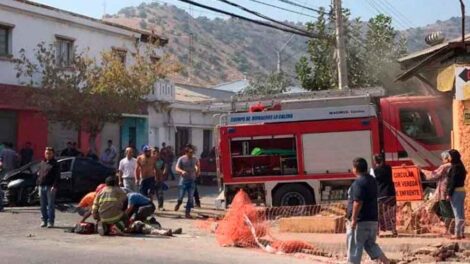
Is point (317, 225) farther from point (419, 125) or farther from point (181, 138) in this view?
point (181, 138)

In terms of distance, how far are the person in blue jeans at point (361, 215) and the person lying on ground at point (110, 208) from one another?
5.47m

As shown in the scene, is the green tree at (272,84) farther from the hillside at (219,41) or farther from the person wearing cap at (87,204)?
the hillside at (219,41)

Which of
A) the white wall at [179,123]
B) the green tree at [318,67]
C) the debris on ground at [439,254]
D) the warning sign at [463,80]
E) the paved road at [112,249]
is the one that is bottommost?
the debris on ground at [439,254]

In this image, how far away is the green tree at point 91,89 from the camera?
79.0ft

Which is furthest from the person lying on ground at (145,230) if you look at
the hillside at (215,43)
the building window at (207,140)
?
the hillside at (215,43)

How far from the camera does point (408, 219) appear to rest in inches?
530

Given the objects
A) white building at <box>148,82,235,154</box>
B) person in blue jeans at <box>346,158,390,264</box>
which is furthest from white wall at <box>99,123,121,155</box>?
person in blue jeans at <box>346,158,390,264</box>

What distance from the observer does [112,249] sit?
11.5 m

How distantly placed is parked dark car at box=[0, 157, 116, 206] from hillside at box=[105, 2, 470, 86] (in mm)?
78212

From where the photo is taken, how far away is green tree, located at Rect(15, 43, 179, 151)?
24094mm

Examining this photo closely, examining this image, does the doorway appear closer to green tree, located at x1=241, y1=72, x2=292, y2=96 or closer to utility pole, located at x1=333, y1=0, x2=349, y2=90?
green tree, located at x1=241, y1=72, x2=292, y2=96

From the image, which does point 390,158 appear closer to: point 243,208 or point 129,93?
point 243,208

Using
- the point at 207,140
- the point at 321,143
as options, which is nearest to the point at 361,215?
the point at 321,143

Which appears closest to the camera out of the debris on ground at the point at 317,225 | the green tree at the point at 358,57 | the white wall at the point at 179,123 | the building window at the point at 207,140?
the debris on ground at the point at 317,225
